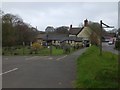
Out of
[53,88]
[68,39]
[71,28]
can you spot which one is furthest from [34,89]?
[71,28]

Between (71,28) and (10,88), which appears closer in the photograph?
(10,88)

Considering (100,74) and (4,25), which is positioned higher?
(4,25)

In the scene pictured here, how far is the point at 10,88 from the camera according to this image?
12203 mm

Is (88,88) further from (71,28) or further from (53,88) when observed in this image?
(71,28)

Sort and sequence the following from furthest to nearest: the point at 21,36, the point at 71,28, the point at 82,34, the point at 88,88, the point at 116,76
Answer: the point at 71,28 → the point at 82,34 → the point at 21,36 → the point at 116,76 → the point at 88,88

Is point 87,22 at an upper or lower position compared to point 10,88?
upper

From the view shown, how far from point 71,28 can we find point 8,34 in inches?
3787

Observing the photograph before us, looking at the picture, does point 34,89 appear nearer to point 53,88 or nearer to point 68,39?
point 53,88

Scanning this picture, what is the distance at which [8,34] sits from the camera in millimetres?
62219

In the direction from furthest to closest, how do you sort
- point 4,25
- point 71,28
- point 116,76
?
point 71,28
point 4,25
point 116,76

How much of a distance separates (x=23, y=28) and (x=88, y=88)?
81.4 m

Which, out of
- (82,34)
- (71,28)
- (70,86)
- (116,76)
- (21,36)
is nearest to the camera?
(116,76)

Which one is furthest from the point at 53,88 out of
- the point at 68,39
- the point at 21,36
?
the point at 68,39

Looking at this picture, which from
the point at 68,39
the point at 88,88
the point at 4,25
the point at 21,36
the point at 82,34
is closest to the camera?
the point at 88,88
